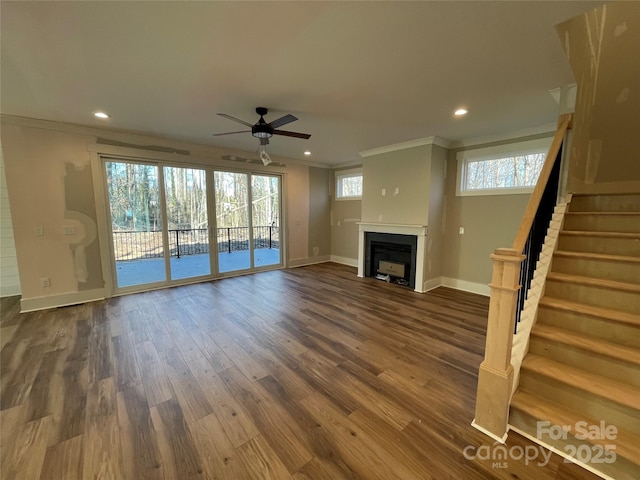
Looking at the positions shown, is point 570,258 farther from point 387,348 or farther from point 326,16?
point 326,16

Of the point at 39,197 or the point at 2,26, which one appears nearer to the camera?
the point at 2,26

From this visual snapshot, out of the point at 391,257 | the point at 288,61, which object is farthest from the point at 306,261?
the point at 288,61

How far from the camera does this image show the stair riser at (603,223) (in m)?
2.28

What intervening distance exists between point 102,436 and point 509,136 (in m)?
5.67

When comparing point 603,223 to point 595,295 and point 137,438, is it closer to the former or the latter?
point 595,295

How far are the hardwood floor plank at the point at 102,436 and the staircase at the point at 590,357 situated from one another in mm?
2435

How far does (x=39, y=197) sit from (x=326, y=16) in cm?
457

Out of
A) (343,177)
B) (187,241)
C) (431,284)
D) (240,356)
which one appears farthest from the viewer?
(343,177)

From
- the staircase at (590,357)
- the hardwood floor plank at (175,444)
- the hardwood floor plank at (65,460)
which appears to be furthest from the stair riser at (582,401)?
the hardwood floor plank at (65,460)

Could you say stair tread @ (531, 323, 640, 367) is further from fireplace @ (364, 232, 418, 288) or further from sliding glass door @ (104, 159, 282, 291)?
sliding glass door @ (104, 159, 282, 291)

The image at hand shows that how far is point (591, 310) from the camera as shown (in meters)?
1.80

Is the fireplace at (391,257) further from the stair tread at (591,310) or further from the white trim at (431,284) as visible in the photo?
the stair tread at (591,310)

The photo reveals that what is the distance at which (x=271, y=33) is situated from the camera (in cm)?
181

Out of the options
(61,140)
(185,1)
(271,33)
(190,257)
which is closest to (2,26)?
(185,1)
